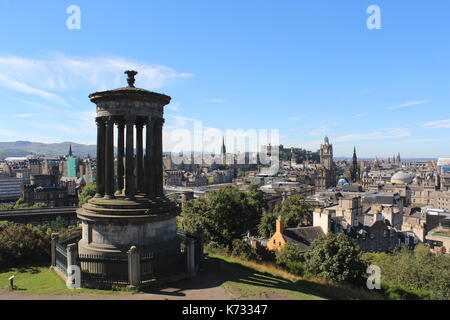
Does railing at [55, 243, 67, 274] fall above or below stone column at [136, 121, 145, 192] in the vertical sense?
below

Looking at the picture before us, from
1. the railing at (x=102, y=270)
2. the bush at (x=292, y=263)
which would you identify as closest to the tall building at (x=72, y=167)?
the bush at (x=292, y=263)

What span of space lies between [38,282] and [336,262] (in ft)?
60.9

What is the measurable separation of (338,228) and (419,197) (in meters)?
85.4

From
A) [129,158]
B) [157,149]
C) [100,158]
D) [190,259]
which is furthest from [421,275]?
[100,158]

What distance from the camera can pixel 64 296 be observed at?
47.5 feet

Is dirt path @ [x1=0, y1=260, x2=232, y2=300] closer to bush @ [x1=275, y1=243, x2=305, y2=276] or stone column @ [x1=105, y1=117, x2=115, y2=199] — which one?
stone column @ [x1=105, y1=117, x2=115, y2=199]

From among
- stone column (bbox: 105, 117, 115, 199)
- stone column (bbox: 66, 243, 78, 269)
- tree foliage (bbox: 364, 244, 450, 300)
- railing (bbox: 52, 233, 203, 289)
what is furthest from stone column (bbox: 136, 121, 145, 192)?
tree foliage (bbox: 364, 244, 450, 300)

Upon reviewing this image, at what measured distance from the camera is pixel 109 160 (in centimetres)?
1866

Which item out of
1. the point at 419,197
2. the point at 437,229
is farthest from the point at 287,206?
the point at 419,197

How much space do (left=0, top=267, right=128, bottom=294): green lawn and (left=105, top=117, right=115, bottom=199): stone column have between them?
4.76 metres

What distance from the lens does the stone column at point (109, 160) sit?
1834 cm

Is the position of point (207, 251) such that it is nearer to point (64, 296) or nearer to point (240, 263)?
point (240, 263)

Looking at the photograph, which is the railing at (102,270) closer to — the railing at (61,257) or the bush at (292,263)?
the railing at (61,257)

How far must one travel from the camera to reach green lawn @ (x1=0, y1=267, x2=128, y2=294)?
15180mm
